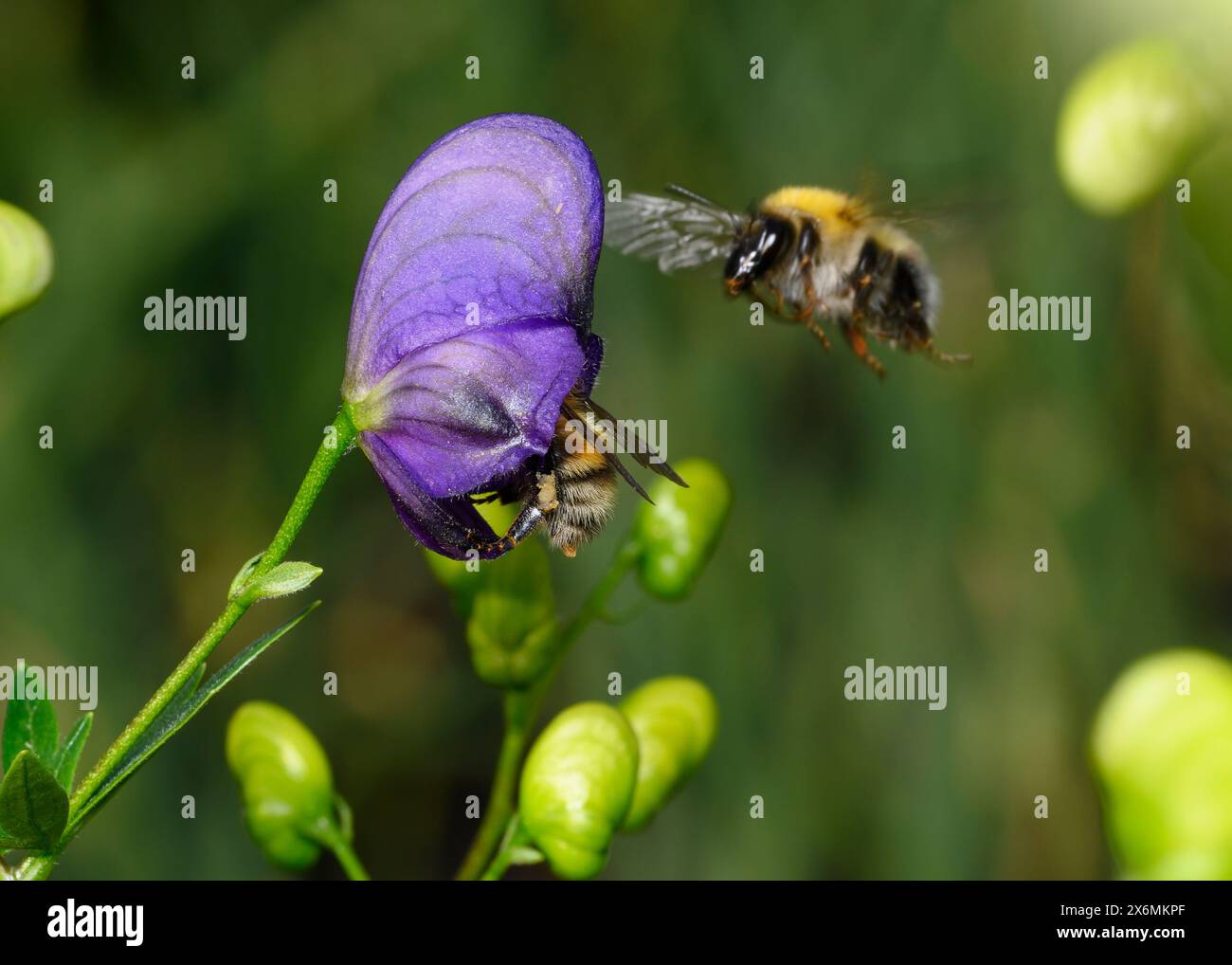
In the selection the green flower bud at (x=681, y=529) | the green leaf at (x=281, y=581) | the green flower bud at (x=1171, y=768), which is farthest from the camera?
the green flower bud at (x=681, y=529)

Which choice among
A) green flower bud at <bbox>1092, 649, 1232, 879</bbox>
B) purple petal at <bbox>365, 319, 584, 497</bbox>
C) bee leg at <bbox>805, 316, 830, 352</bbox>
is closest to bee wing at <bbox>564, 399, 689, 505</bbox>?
purple petal at <bbox>365, 319, 584, 497</bbox>

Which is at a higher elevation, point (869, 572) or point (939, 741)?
point (869, 572)

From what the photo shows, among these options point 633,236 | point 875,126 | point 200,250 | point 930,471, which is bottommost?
point 930,471

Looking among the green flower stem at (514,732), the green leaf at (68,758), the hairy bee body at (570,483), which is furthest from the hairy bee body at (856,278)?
the green leaf at (68,758)

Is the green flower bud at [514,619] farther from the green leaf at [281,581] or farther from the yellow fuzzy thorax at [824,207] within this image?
the yellow fuzzy thorax at [824,207]

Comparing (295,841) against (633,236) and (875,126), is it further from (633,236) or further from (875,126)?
(875,126)

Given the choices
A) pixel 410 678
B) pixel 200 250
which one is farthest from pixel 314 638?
pixel 200 250

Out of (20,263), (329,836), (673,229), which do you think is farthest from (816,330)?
(20,263)
